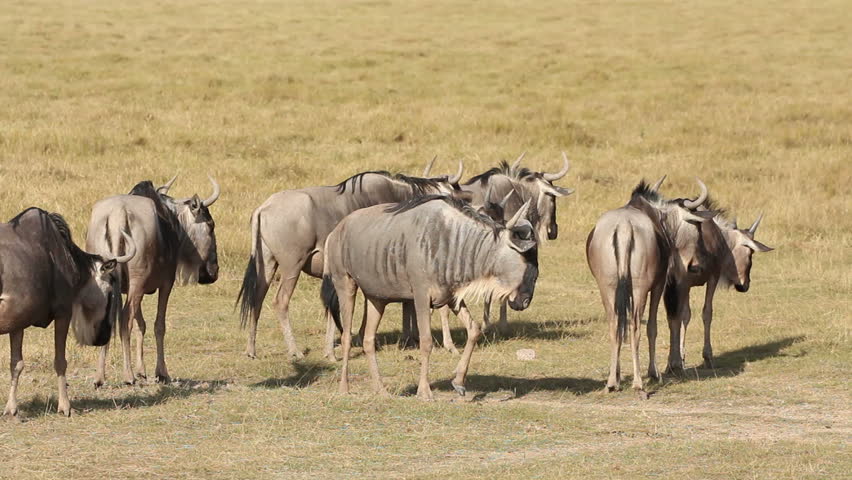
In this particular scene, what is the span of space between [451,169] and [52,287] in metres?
13.9

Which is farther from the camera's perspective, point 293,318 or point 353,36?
point 353,36

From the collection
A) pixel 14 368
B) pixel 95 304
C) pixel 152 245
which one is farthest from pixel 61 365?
pixel 152 245

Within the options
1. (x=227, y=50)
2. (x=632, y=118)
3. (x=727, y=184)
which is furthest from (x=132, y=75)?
(x=727, y=184)

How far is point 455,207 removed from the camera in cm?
988

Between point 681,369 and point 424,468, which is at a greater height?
point 424,468

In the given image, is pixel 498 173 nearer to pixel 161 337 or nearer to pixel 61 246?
pixel 161 337

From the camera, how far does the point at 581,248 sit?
A: 58.3 ft

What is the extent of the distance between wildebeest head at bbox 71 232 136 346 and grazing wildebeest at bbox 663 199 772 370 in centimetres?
511

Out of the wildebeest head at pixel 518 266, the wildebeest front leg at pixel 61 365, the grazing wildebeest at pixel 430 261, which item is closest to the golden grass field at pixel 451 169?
the wildebeest front leg at pixel 61 365

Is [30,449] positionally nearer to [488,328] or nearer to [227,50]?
[488,328]

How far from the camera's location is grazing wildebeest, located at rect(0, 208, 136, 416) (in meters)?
8.27

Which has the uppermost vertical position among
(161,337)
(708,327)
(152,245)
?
(152,245)

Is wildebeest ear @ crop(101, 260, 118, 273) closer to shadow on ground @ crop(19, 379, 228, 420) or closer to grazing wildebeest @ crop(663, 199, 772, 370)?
shadow on ground @ crop(19, 379, 228, 420)

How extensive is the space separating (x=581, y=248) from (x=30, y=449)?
11.3m
